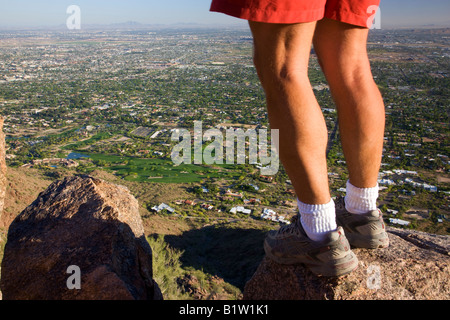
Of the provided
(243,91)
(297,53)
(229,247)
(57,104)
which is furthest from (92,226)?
(243,91)

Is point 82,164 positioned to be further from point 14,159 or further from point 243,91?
point 243,91

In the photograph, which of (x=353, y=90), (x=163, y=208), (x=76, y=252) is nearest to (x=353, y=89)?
(x=353, y=90)

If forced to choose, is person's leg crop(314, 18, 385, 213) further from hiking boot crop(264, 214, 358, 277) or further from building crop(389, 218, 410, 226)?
building crop(389, 218, 410, 226)

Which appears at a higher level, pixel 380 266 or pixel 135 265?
pixel 380 266

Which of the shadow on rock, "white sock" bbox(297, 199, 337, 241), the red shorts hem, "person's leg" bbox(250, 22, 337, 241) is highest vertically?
the red shorts hem

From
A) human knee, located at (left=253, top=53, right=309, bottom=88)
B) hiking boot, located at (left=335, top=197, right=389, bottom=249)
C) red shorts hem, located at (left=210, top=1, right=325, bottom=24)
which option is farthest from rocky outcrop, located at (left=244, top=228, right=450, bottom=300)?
red shorts hem, located at (left=210, top=1, right=325, bottom=24)
